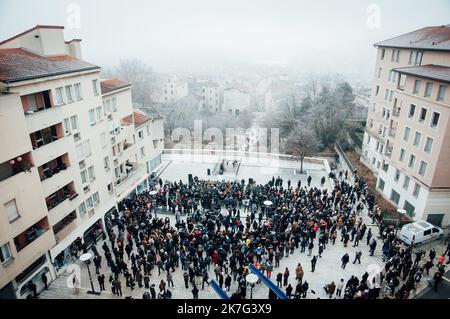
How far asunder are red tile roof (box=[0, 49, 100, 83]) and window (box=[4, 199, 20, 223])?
556 centimetres

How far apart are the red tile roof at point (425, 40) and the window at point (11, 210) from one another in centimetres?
2988

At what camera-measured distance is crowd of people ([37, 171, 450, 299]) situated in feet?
52.2

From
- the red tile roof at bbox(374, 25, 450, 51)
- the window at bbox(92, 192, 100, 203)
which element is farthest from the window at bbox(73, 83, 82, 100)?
the red tile roof at bbox(374, 25, 450, 51)

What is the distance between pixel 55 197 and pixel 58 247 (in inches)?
114

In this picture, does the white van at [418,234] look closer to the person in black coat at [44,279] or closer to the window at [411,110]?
the window at [411,110]

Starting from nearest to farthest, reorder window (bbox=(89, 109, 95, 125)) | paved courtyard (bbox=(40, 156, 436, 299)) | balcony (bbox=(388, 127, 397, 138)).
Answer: paved courtyard (bbox=(40, 156, 436, 299))
window (bbox=(89, 109, 95, 125))
balcony (bbox=(388, 127, 397, 138))

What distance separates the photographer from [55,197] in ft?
59.5

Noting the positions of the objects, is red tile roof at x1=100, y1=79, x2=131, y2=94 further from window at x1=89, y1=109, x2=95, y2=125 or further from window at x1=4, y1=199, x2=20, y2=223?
window at x1=4, y1=199, x2=20, y2=223

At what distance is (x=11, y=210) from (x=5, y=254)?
200cm

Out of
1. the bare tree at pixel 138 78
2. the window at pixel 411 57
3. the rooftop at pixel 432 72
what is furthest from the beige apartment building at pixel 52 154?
the bare tree at pixel 138 78

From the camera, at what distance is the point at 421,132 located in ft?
75.0

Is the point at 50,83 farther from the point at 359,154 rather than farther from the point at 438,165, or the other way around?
the point at 359,154
